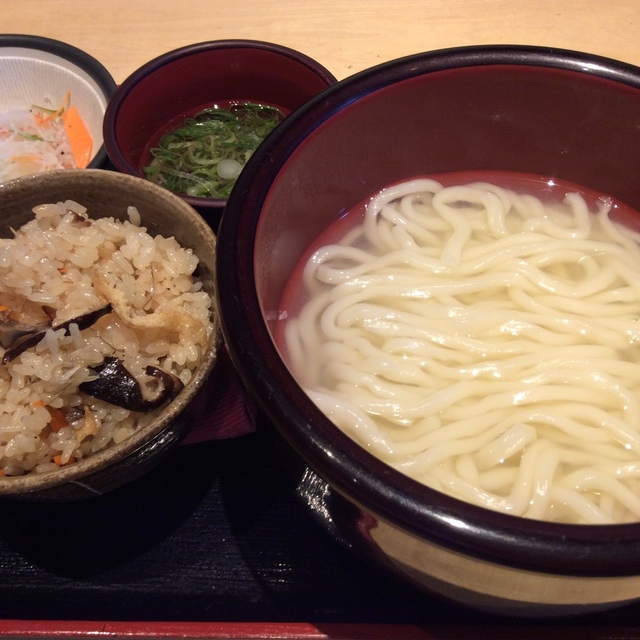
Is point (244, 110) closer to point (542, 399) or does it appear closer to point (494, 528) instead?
point (542, 399)

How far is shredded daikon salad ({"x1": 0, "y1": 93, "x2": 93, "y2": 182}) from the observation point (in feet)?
6.30

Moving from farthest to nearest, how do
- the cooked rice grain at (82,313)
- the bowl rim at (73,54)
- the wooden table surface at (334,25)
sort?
1. the wooden table surface at (334,25)
2. the bowl rim at (73,54)
3. the cooked rice grain at (82,313)

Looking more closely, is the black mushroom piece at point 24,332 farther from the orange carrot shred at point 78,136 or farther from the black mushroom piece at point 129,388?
the orange carrot shred at point 78,136

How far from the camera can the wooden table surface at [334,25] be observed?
2.13 meters

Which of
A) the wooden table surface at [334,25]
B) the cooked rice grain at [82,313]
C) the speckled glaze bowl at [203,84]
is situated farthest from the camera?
the wooden table surface at [334,25]

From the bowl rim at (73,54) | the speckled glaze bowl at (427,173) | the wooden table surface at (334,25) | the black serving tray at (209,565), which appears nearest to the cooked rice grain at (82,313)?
the black serving tray at (209,565)

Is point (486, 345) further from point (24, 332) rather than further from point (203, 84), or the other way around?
point (203, 84)

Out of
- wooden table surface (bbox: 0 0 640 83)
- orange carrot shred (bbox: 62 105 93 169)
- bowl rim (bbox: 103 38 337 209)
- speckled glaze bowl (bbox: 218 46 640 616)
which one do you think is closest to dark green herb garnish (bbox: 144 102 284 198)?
bowl rim (bbox: 103 38 337 209)

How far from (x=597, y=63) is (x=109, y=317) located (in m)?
1.11

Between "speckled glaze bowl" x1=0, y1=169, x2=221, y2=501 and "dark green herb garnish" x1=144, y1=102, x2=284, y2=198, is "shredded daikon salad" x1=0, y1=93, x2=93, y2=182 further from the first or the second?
"speckled glaze bowl" x1=0, y1=169, x2=221, y2=501

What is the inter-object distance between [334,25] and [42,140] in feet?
3.64

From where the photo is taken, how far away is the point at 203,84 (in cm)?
188

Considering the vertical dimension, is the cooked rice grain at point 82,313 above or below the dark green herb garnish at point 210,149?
below

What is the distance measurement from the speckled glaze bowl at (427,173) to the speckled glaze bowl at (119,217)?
213mm
